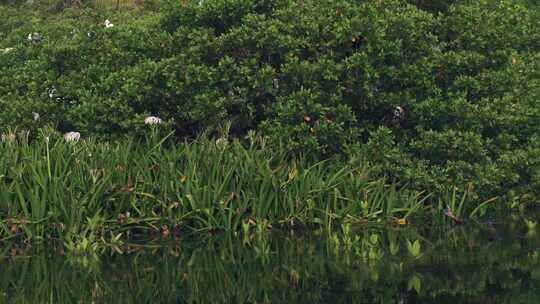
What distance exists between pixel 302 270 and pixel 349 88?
144 inches

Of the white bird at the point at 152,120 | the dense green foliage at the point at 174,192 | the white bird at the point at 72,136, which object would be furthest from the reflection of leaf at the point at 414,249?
the white bird at the point at 72,136

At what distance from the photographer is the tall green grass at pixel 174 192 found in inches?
478

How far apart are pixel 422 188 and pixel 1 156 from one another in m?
5.54

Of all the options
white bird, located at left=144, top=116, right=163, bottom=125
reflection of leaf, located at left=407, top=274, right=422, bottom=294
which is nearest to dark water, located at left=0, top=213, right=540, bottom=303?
reflection of leaf, located at left=407, top=274, right=422, bottom=294

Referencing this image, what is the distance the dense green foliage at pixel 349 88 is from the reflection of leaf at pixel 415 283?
3001mm

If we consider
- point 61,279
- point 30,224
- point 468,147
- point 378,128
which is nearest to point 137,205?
point 30,224

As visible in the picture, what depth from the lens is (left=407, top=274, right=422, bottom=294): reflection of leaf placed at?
32.4 feet

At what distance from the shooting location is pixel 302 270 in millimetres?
10859

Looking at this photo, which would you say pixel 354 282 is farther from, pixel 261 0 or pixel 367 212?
pixel 261 0

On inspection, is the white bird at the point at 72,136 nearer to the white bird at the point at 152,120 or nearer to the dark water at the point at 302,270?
the white bird at the point at 152,120

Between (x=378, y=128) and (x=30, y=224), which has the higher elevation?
(x=378, y=128)

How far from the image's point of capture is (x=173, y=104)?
556 inches

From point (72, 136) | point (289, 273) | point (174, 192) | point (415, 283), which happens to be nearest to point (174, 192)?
point (174, 192)

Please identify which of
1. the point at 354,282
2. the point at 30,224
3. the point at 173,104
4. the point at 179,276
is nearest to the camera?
the point at 354,282
